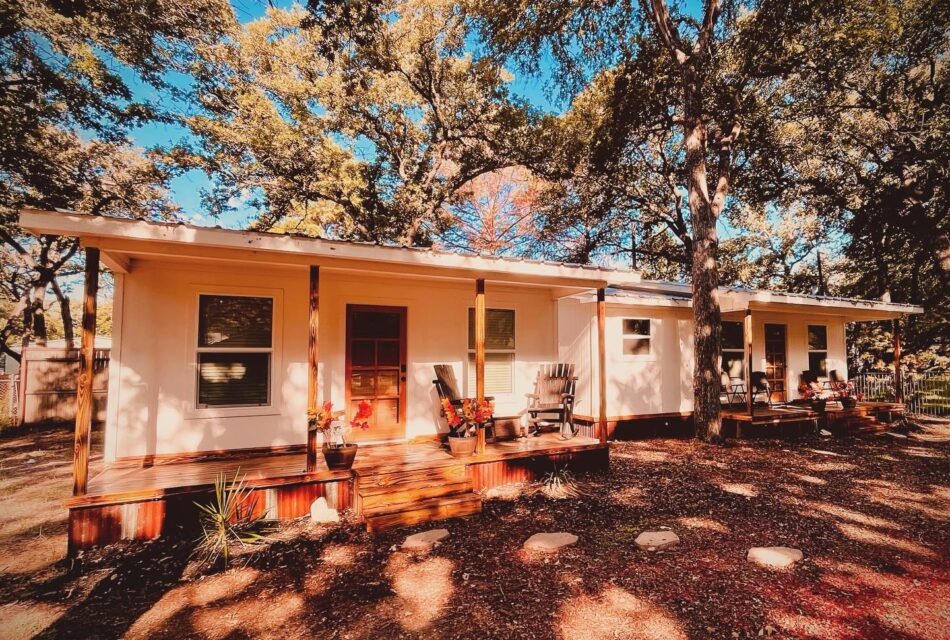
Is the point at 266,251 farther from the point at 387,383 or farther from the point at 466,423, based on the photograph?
the point at 466,423

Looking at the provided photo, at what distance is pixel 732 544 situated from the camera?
360cm

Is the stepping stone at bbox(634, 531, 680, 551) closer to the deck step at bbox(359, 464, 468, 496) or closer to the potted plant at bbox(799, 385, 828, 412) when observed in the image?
the deck step at bbox(359, 464, 468, 496)

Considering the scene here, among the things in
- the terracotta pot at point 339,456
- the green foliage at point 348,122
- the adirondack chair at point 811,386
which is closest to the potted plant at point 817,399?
the adirondack chair at point 811,386

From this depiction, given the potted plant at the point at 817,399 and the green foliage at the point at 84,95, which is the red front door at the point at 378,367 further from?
the potted plant at the point at 817,399

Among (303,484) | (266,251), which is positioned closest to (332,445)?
(303,484)

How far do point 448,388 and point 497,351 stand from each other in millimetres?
1295

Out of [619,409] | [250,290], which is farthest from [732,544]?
[250,290]

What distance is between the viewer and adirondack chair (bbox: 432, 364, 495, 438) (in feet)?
18.6

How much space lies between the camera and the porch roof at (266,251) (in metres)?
3.44

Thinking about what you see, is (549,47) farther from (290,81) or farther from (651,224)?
(651,224)

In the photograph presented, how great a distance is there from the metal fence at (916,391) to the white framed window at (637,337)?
321 inches

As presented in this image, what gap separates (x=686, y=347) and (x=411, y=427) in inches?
231

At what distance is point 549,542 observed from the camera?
362cm

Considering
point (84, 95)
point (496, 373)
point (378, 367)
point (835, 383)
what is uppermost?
point (84, 95)
